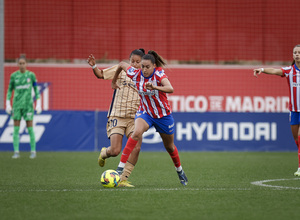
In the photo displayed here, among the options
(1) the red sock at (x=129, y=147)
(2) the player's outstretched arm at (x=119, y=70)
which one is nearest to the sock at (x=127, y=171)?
(1) the red sock at (x=129, y=147)

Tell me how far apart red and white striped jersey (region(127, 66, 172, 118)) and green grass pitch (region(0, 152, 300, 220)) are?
0.99m

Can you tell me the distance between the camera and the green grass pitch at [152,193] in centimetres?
540

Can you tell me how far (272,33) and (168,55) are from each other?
4.34 metres

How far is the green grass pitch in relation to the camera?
540 cm

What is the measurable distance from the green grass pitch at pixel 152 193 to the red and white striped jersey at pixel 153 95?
987 mm

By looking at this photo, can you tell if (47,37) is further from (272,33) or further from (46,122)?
(272,33)

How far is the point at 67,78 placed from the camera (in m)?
21.1

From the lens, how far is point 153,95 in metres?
7.31

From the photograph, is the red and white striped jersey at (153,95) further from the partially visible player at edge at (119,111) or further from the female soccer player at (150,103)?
the partially visible player at edge at (119,111)

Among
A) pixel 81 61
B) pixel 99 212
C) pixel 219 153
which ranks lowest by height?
pixel 219 153

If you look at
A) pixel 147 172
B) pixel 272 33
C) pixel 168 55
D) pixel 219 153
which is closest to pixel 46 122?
pixel 219 153

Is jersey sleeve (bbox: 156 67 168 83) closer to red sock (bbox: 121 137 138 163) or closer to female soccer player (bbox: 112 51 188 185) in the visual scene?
female soccer player (bbox: 112 51 188 185)

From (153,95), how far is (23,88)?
6.48 meters

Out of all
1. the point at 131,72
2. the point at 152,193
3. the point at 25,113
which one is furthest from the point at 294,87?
the point at 25,113
